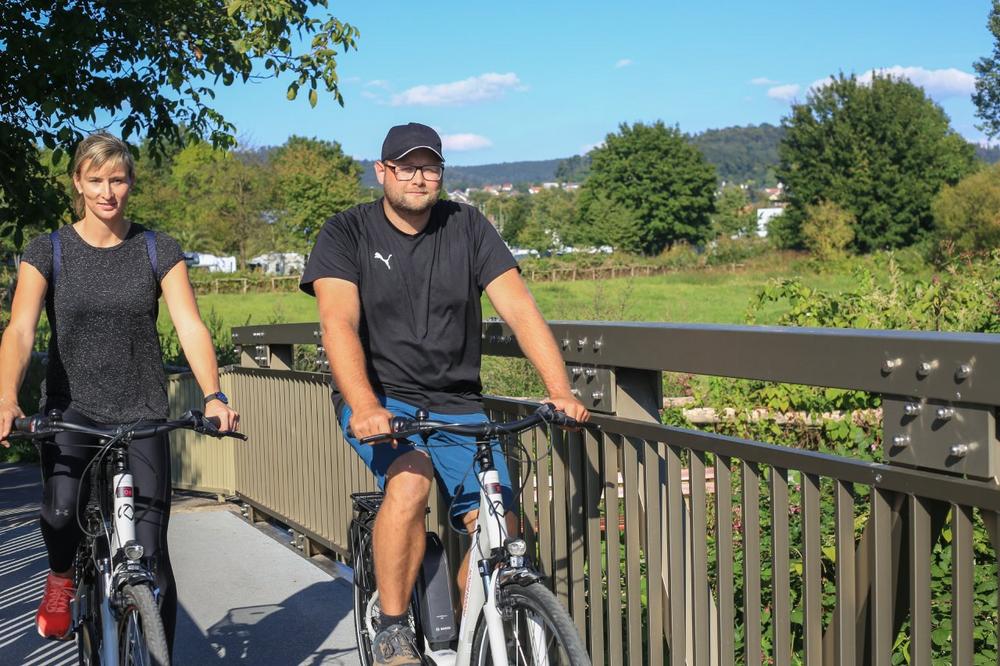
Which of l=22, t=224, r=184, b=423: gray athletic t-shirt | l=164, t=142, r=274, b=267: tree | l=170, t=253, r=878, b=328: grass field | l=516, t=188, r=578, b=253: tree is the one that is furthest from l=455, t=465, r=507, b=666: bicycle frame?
l=516, t=188, r=578, b=253: tree

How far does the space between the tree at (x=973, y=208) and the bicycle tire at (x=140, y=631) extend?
63866 millimetres

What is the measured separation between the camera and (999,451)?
2256 millimetres

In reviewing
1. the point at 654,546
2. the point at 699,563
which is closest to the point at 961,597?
the point at 699,563

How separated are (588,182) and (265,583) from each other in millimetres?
118160

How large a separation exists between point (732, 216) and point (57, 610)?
411 feet

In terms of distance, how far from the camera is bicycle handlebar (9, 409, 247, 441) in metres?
3.51

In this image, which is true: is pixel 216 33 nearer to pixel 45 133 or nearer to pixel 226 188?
pixel 45 133

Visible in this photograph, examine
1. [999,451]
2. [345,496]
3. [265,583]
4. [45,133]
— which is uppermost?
[45,133]

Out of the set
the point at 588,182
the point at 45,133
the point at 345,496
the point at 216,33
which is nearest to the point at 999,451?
the point at 345,496

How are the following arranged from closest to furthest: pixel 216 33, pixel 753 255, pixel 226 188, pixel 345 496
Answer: pixel 345 496 < pixel 216 33 < pixel 226 188 < pixel 753 255

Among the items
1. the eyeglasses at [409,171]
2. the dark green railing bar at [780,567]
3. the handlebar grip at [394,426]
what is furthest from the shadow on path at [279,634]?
the dark green railing bar at [780,567]

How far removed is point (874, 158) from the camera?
8569 centimetres

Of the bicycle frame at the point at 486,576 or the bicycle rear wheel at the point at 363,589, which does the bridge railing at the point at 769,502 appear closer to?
the bicycle frame at the point at 486,576

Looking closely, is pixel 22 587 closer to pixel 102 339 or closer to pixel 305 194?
pixel 102 339
